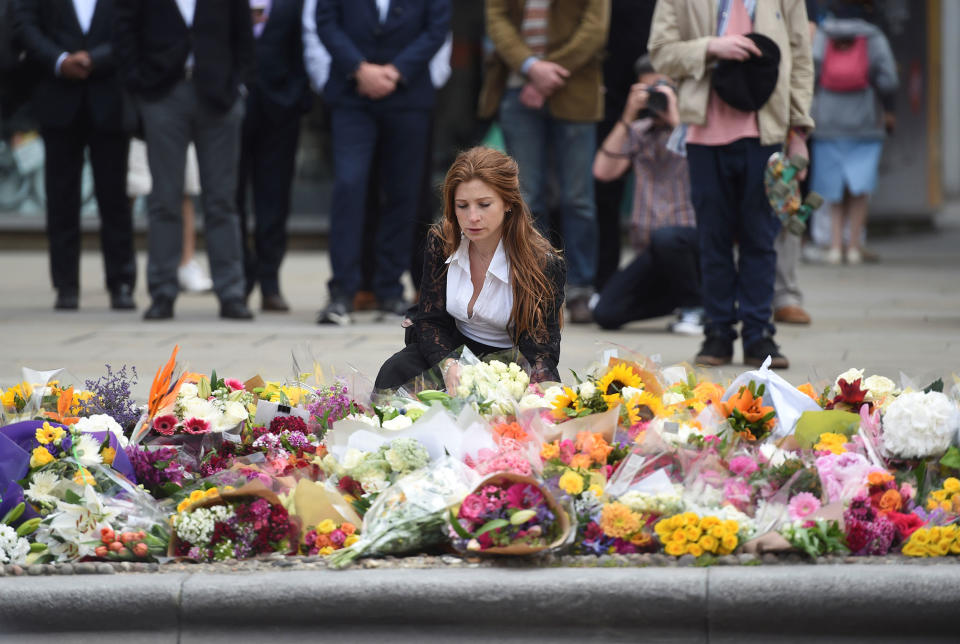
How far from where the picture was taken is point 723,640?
126 inches

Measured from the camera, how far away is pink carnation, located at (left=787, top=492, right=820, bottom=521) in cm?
347

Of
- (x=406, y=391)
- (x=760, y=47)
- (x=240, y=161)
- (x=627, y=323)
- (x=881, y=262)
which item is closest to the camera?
(x=406, y=391)

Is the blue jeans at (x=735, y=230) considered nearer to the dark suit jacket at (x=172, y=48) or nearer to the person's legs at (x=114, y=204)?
the dark suit jacket at (x=172, y=48)

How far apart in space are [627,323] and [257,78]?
2.56 meters

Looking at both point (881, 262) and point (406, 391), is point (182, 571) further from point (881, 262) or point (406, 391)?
point (881, 262)

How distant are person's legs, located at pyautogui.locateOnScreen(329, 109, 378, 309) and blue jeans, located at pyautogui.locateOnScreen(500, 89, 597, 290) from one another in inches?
31.2

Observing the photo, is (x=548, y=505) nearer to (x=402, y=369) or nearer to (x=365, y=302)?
(x=402, y=369)

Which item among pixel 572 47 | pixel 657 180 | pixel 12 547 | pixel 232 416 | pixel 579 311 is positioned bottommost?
pixel 579 311

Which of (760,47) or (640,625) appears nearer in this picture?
(640,625)

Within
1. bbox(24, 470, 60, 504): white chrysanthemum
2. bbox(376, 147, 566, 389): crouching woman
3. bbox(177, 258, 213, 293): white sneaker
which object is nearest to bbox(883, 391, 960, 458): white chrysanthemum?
bbox(376, 147, 566, 389): crouching woman

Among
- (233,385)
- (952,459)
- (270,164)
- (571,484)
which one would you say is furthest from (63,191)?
(952,459)

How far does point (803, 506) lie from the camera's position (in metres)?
3.50

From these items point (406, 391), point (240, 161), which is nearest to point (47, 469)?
point (406, 391)

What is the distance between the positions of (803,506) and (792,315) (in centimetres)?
484
